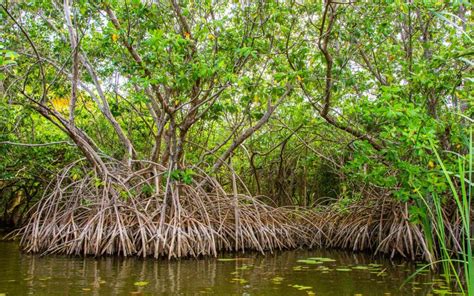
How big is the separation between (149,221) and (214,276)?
1.52 m

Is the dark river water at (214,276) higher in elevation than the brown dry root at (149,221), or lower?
lower

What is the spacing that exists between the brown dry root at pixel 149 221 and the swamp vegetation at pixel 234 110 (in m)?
0.02

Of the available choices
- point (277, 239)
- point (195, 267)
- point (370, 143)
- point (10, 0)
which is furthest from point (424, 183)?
point (10, 0)

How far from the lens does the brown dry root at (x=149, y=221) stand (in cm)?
564

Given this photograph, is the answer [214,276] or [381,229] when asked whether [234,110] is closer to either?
[214,276]

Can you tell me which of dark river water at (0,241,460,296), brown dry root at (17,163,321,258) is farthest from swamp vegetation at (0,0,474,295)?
dark river water at (0,241,460,296)

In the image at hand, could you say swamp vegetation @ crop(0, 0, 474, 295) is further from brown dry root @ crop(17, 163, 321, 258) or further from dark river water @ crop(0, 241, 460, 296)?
dark river water @ crop(0, 241, 460, 296)

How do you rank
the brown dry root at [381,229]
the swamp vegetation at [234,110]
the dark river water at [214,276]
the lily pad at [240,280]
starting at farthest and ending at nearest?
1. the brown dry root at [381,229]
2. the swamp vegetation at [234,110]
3. the lily pad at [240,280]
4. the dark river water at [214,276]

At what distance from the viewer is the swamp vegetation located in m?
4.85

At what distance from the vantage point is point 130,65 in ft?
17.3

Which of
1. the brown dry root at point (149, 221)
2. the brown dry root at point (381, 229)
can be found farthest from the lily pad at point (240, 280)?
the brown dry root at point (381, 229)

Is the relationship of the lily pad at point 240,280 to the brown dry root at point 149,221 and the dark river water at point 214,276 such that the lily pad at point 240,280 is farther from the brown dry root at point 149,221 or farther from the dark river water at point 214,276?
the brown dry root at point 149,221

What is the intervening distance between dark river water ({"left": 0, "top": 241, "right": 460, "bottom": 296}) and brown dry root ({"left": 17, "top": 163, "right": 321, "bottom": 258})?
0.24 m

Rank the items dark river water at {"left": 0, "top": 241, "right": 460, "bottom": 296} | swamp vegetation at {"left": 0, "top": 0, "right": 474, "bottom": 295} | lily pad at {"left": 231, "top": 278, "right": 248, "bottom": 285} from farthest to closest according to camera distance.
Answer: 1. swamp vegetation at {"left": 0, "top": 0, "right": 474, "bottom": 295}
2. lily pad at {"left": 231, "top": 278, "right": 248, "bottom": 285}
3. dark river water at {"left": 0, "top": 241, "right": 460, "bottom": 296}
